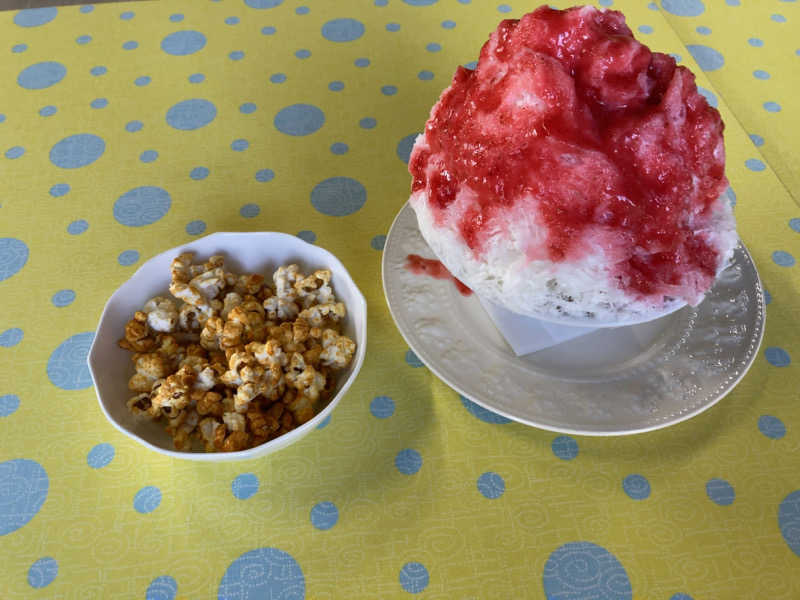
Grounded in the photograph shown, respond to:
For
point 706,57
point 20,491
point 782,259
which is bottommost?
point 20,491

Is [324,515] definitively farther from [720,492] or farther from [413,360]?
[720,492]

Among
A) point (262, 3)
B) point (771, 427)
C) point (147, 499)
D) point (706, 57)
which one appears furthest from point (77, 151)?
point (706, 57)

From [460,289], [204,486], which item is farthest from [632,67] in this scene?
[204,486]

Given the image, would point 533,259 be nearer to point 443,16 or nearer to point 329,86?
point 329,86

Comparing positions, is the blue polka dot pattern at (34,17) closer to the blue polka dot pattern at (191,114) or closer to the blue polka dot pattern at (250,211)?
the blue polka dot pattern at (191,114)

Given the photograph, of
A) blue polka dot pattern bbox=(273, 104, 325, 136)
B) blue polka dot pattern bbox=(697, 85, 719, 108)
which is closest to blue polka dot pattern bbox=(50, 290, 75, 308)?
blue polka dot pattern bbox=(273, 104, 325, 136)

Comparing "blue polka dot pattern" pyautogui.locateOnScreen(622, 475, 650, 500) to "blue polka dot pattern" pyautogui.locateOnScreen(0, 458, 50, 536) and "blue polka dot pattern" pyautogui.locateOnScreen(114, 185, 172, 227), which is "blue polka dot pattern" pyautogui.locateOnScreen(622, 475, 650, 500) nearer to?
"blue polka dot pattern" pyautogui.locateOnScreen(0, 458, 50, 536)
